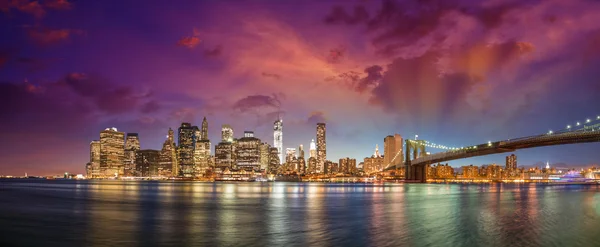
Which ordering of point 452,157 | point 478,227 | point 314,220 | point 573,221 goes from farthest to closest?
point 452,157, point 314,220, point 573,221, point 478,227

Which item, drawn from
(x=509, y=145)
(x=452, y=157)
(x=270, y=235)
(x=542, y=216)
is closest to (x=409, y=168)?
(x=452, y=157)

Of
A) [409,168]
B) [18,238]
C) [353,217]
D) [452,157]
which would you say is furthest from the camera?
[409,168]

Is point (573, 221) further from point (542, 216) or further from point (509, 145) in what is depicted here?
point (509, 145)

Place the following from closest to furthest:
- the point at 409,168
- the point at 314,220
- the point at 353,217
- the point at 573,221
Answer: the point at 573,221, the point at 314,220, the point at 353,217, the point at 409,168

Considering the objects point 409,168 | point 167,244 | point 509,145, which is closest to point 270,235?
point 167,244

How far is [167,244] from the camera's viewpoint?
22.9 m

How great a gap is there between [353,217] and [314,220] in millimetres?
3707

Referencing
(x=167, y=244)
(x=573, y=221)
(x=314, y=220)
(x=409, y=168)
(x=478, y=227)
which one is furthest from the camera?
→ (x=409, y=168)

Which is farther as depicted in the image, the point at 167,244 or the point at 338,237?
the point at 338,237

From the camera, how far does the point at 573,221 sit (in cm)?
3186

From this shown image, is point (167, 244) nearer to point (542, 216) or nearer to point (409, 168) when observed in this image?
point (542, 216)

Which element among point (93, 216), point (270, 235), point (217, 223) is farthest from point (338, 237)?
point (93, 216)

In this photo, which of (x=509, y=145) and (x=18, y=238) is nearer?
(x=18, y=238)

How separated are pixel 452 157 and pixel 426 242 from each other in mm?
107141
